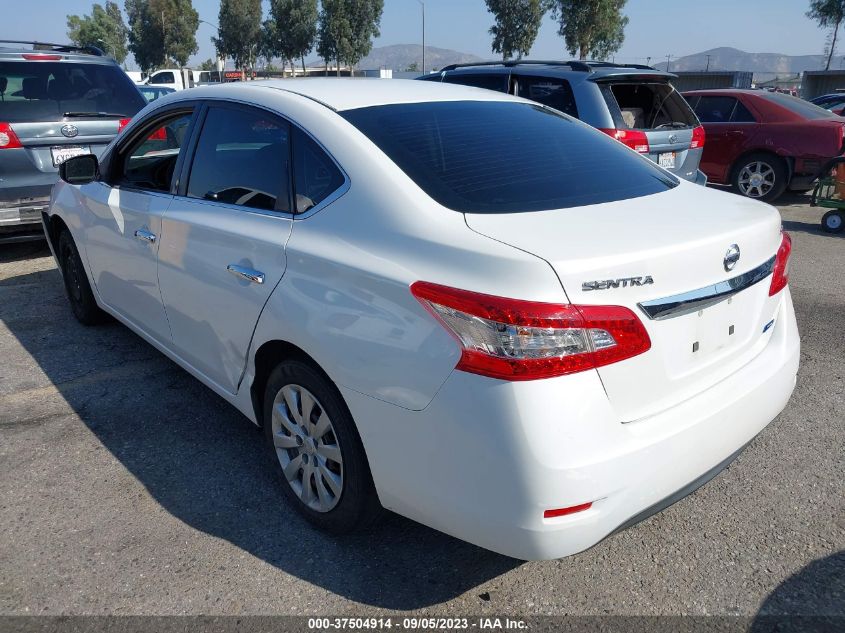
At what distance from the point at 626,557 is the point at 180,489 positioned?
1.88 metres

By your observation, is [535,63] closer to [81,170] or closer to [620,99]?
[620,99]

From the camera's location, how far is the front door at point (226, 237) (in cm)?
Answer: 275

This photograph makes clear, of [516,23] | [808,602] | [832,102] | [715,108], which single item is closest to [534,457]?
[808,602]

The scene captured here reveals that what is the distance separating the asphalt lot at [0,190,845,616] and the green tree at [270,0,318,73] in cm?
5817

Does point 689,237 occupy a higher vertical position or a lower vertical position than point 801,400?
higher

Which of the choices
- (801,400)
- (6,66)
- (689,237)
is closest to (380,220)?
(689,237)

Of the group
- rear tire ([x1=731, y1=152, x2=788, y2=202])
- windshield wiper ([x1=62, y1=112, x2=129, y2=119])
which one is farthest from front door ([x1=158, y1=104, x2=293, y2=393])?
rear tire ([x1=731, y1=152, x2=788, y2=202])

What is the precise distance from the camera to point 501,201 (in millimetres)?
2416

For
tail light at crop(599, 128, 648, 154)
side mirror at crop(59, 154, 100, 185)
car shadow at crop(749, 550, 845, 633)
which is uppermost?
side mirror at crop(59, 154, 100, 185)

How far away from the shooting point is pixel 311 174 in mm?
2684

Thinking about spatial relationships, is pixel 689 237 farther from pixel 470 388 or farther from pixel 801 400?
pixel 801 400

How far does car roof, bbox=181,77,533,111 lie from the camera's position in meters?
2.93

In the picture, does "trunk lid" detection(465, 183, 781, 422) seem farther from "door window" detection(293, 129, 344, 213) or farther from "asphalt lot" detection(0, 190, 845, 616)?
"asphalt lot" detection(0, 190, 845, 616)

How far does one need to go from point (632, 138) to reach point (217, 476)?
5.52 meters
